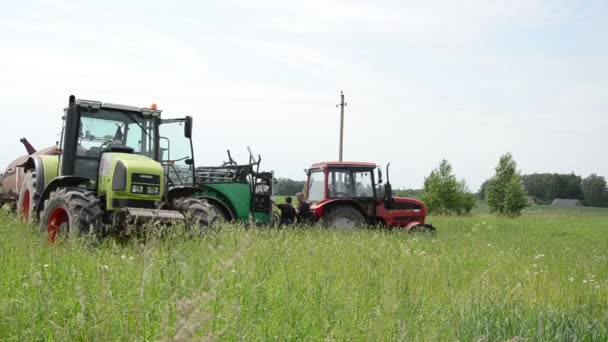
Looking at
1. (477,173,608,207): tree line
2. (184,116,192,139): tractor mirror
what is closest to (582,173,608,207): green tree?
(477,173,608,207): tree line

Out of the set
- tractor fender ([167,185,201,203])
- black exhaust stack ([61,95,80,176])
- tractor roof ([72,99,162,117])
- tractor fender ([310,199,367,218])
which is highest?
tractor roof ([72,99,162,117])

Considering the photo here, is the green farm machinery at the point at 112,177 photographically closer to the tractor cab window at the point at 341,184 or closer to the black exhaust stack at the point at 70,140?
the black exhaust stack at the point at 70,140

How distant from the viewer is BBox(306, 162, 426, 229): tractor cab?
583 inches

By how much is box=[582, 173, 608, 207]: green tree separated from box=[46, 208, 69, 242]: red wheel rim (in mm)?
126880

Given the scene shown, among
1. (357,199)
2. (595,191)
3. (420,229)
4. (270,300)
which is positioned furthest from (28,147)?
(595,191)

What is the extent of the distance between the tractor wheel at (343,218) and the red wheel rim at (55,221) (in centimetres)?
714

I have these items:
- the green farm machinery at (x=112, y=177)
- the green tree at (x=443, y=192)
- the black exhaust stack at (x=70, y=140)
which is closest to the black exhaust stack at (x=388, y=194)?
the green farm machinery at (x=112, y=177)

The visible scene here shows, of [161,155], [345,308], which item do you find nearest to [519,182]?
[161,155]

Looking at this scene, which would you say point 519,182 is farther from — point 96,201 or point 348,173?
point 96,201

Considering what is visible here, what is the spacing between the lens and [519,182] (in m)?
54.9

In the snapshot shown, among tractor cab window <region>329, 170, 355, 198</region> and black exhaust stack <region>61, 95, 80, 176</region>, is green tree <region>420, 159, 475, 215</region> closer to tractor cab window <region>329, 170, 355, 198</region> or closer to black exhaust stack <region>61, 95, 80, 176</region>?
tractor cab window <region>329, 170, 355, 198</region>

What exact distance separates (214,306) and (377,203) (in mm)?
11272

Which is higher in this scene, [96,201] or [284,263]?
[96,201]

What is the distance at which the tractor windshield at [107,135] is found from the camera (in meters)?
9.21
